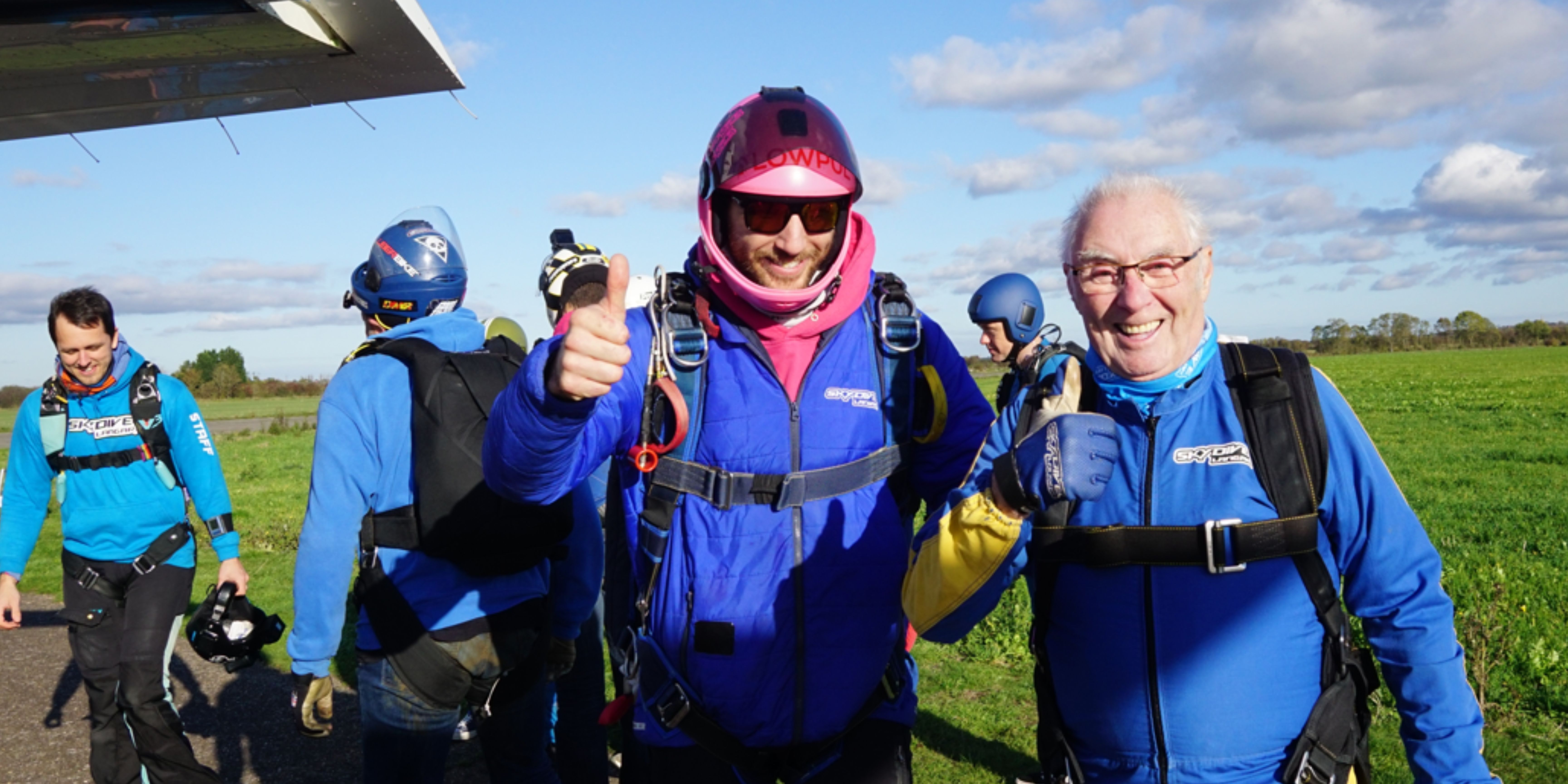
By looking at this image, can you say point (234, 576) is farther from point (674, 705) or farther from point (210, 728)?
point (674, 705)

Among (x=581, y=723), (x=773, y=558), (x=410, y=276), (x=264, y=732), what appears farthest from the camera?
(x=264, y=732)

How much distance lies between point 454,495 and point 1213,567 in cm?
250

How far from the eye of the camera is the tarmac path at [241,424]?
154 feet

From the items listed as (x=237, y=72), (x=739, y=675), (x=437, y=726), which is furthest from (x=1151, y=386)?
(x=237, y=72)

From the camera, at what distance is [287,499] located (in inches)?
789

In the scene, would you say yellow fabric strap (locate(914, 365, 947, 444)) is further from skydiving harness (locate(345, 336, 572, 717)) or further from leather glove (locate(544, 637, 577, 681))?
leather glove (locate(544, 637, 577, 681))

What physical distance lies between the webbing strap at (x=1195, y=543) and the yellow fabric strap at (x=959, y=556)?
1.05 ft

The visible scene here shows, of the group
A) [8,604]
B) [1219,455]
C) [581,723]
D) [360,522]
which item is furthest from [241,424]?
[1219,455]

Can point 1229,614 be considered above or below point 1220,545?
below

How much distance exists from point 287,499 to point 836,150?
19778 millimetres

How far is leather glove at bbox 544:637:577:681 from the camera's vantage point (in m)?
4.40

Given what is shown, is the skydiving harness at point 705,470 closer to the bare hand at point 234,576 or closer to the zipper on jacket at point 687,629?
the zipper on jacket at point 687,629

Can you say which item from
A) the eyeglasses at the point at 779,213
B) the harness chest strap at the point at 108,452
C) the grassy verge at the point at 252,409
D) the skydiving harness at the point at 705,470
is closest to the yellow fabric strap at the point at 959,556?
the skydiving harness at the point at 705,470

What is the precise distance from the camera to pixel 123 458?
18.4 feet
